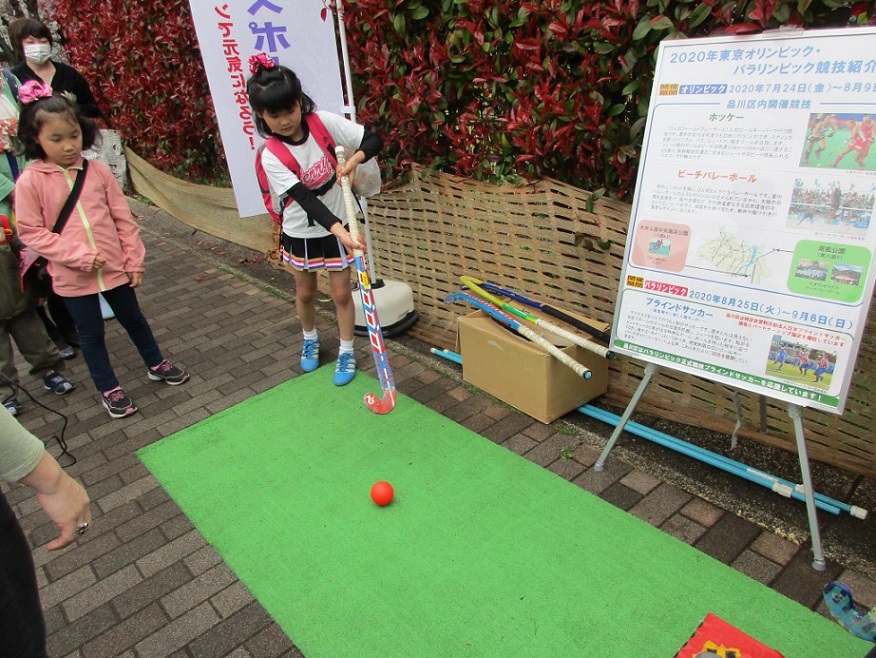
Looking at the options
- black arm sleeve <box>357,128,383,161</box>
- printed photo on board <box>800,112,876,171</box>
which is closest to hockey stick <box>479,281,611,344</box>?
black arm sleeve <box>357,128,383,161</box>

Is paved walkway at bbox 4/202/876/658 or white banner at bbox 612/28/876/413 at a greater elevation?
white banner at bbox 612/28/876/413

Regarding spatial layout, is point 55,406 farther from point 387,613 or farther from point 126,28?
point 126,28

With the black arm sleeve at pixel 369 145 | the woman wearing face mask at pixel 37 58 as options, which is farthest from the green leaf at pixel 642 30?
the woman wearing face mask at pixel 37 58

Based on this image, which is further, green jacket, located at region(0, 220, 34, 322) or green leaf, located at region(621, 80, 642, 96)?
green jacket, located at region(0, 220, 34, 322)

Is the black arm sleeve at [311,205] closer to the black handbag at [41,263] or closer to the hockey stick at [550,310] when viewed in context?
the hockey stick at [550,310]

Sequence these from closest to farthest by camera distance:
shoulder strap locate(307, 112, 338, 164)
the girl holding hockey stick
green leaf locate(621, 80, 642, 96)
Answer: green leaf locate(621, 80, 642, 96) < the girl holding hockey stick < shoulder strap locate(307, 112, 338, 164)

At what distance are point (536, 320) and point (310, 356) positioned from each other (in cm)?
159

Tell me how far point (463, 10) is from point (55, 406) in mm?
3368

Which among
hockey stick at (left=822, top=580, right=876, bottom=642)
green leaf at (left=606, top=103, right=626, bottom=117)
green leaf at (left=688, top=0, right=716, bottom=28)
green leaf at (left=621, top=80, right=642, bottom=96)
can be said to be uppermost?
green leaf at (left=688, top=0, right=716, bottom=28)

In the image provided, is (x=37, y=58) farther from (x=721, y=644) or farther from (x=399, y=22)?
(x=721, y=644)

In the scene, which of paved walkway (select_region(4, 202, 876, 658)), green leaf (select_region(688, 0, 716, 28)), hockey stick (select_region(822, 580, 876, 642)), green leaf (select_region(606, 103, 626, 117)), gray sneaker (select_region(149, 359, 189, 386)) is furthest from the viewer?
gray sneaker (select_region(149, 359, 189, 386))

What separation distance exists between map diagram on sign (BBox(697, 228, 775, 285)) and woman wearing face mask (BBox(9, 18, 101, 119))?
160 inches

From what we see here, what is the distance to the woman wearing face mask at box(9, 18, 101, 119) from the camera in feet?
14.1

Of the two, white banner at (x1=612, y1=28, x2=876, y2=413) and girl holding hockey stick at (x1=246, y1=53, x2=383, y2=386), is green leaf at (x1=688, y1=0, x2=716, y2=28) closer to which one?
white banner at (x1=612, y1=28, x2=876, y2=413)
